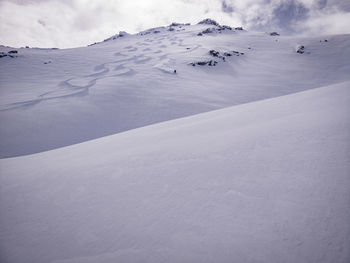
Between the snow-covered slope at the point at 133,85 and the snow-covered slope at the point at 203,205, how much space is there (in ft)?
16.2

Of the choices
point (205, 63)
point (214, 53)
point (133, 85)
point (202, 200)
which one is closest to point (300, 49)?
point (214, 53)

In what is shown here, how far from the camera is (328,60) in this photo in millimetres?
14062

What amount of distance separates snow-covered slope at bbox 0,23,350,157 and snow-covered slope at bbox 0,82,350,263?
4.94 metres

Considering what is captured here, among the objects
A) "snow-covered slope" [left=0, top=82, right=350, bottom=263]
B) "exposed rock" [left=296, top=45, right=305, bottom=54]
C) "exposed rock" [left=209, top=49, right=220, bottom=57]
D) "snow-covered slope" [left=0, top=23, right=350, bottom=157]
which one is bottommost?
"snow-covered slope" [left=0, top=82, right=350, bottom=263]

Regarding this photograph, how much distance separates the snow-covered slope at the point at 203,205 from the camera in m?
0.92

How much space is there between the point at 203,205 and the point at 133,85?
8.74 metres

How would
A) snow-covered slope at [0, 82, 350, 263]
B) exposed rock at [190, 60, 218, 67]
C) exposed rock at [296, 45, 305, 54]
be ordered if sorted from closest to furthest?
snow-covered slope at [0, 82, 350, 263]
exposed rock at [190, 60, 218, 67]
exposed rock at [296, 45, 305, 54]

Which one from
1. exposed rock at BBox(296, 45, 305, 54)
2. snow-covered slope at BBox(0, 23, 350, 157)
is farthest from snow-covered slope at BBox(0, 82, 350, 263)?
exposed rock at BBox(296, 45, 305, 54)

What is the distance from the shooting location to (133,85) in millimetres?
9180

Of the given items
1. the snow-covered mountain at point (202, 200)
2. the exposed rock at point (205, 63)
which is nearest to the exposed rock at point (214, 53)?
the exposed rock at point (205, 63)

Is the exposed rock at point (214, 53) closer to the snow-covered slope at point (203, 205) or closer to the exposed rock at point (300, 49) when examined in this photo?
the exposed rock at point (300, 49)

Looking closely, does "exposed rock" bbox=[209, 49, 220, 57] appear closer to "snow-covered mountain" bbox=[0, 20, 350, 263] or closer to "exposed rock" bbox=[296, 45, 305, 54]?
"exposed rock" bbox=[296, 45, 305, 54]

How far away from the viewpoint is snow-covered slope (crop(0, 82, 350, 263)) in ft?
3.01

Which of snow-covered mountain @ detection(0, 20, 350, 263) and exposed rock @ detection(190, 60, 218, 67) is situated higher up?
exposed rock @ detection(190, 60, 218, 67)
